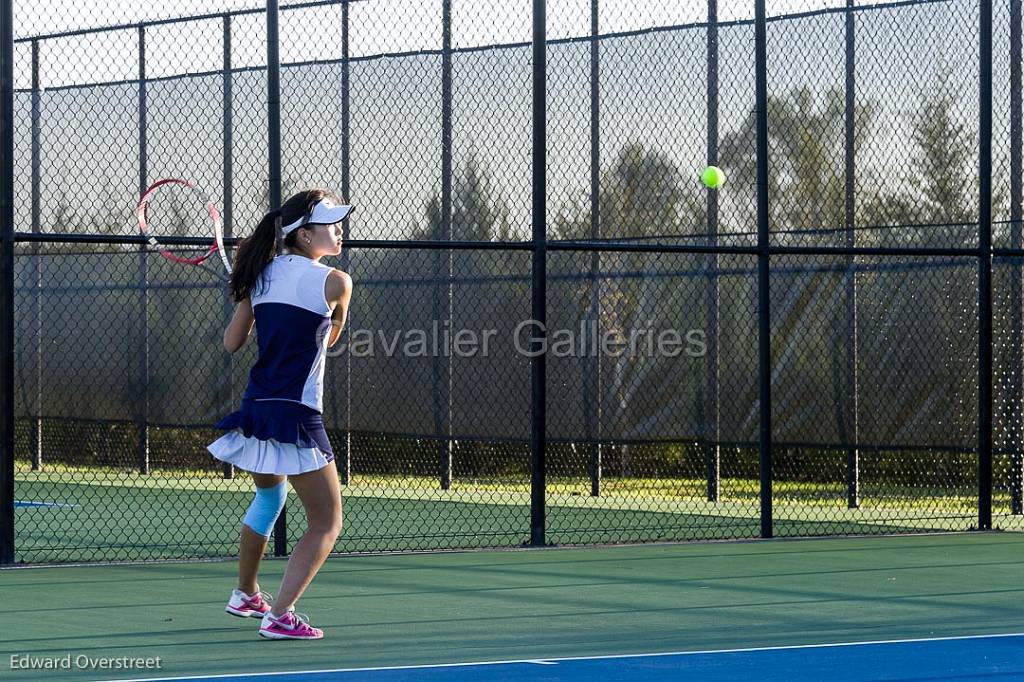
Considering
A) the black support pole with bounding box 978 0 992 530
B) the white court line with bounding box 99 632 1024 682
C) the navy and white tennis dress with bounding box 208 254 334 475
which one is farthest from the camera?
the black support pole with bounding box 978 0 992 530

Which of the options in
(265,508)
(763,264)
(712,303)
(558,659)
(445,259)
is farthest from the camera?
(445,259)

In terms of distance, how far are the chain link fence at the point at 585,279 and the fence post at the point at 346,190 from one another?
0.03 metres

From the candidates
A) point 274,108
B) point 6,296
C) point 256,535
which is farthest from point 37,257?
point 256,535

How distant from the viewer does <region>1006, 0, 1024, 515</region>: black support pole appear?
1087 cm

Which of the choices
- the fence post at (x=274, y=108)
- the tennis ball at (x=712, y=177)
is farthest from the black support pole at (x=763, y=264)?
the fence post at (x=274, y=108)

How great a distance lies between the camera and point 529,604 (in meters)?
6.91

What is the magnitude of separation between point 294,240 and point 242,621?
1459 millimetres

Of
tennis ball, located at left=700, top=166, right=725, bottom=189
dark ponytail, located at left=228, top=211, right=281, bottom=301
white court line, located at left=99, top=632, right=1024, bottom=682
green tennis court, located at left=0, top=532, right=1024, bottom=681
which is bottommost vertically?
green tennis court, located at left=0, top=532, right=1024, bottom=681

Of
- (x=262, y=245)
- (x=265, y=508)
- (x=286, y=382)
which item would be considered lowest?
(x=265, y=508)

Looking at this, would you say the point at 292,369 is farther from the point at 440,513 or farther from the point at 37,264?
the point at 37,264

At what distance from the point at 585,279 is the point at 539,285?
3063 mm

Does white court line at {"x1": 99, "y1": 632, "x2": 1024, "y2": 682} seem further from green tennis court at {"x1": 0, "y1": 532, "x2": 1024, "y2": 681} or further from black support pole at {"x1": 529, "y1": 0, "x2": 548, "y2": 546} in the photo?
black support pole at {"x1": 529, "y1": 0, "x2": 548, "y2": 546}

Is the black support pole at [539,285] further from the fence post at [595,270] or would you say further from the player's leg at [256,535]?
the player's leg at [256,535]

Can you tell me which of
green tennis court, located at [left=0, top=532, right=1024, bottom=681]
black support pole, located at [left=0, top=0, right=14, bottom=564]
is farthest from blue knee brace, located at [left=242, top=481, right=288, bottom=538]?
black support pole, located at [left=0, top=0, right=14, bottom=564]
